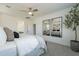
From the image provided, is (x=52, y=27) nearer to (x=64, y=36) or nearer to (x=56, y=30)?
(x=56, y=30)

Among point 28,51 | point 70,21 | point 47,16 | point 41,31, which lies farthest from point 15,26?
point 28,51

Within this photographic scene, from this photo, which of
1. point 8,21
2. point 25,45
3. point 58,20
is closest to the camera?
point 25,45

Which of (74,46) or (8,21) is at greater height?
(8,21)

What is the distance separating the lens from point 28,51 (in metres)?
2.78

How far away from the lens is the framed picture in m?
6.56

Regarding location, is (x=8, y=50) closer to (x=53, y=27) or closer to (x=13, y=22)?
(x=53, y=27)

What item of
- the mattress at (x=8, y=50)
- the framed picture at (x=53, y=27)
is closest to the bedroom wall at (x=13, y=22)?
the framed picture at (x=53, y=27)

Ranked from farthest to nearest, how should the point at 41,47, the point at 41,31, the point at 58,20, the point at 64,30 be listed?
the point at 41,31, the point at 58,20, the point at 64,30, the point at 41,47

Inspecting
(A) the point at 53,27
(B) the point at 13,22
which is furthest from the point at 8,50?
(B) the point at 13,22

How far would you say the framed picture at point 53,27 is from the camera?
656 cm

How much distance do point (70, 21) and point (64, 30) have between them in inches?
61.0

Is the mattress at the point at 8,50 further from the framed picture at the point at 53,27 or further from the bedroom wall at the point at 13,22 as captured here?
the bedroom wall at the point at 13,22

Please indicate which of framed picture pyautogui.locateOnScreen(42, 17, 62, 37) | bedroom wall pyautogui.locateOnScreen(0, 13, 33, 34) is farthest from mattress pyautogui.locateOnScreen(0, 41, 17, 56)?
bedroom wall pyautogui.locateOnScreen(0, 13, 33, 34)

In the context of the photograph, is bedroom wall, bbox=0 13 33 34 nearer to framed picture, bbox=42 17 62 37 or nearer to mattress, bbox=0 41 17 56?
framed picture, bbox=42 17 62 37
